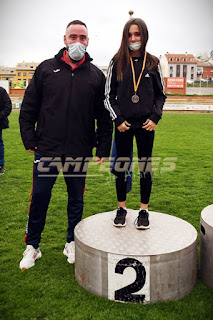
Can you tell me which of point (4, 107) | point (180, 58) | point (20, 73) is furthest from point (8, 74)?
point (4, 107)

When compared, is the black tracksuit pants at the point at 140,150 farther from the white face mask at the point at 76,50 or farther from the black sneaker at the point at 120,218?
the white face mask at the point at 76,50

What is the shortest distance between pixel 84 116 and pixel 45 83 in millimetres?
440

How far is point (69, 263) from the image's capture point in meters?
3.46

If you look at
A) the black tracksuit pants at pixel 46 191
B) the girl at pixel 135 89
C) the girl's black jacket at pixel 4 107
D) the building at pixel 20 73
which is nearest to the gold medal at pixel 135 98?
the girl at pixel 135 89

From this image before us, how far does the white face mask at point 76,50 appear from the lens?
10.1 feet

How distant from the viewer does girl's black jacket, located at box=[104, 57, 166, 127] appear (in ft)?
10.1

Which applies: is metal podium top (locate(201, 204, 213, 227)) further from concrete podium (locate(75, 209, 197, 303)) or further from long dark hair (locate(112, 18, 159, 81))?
long dark hair (locate(112, 18, 159, 81))

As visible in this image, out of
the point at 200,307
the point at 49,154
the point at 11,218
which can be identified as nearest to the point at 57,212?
the point at 11,218

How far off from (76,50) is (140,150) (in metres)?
1.05

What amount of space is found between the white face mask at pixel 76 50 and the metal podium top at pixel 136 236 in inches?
59.5

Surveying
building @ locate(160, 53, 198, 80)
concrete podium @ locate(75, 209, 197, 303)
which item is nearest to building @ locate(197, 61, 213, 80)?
building @ locate(160, 53, 198, 80)

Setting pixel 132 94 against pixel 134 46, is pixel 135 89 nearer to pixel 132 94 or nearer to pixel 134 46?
pixel 132 94

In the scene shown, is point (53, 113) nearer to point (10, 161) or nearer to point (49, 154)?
point (49, 154)

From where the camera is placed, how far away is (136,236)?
3.07 m
